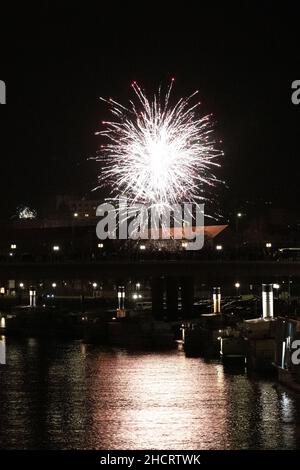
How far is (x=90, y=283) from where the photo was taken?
395 ft

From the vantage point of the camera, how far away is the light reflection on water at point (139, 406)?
100ft

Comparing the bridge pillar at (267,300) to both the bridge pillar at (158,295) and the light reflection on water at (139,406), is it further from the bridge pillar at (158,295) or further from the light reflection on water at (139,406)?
the bridge pillar at (158,295)

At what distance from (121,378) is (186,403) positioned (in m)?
7.45

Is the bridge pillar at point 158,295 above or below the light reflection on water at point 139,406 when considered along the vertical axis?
above

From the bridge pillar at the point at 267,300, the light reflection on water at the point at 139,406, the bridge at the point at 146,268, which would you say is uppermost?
the bridge at the point at 146,268

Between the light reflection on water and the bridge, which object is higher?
the bridge

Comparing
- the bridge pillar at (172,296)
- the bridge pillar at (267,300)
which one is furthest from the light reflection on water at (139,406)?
the bridge pillar at (172,296)

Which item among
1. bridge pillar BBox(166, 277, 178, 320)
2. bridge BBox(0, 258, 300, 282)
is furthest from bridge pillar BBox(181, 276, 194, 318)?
bridge BBox(0, 258, 300, 282)

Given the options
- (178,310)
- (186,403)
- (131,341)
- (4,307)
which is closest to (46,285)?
(4,307)

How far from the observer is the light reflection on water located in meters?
30.6

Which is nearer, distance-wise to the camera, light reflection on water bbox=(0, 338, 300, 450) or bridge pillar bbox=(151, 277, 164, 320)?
light reflection on water bbox=(0, 338, 300, 450)

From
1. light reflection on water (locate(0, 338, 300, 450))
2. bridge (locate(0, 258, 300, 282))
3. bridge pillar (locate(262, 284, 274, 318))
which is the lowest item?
light reflection on water (locate(0, 338, 300, 450))

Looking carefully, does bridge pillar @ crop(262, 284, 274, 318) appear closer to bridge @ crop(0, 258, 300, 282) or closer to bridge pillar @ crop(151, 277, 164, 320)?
bridge @ crop(0, 258, 300, 282)
